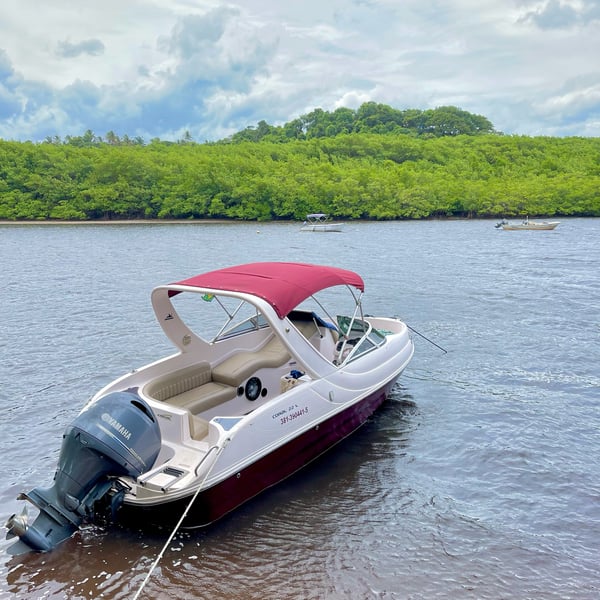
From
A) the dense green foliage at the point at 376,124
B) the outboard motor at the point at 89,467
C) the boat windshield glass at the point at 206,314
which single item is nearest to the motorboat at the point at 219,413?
the outboard motor at the point at 89,467

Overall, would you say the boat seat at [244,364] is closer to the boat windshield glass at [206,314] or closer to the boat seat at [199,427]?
the boat seat at [199,427]

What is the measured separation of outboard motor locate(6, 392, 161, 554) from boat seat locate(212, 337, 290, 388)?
101 inches

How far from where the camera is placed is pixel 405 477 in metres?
8.69

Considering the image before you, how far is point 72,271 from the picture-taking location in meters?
32.5

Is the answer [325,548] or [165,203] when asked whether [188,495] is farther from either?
[165,203]

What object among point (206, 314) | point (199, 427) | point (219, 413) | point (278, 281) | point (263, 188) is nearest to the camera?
point (199, 427)

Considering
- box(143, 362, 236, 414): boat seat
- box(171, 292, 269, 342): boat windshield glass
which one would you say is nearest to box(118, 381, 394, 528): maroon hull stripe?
box(143, 362, 236, 414): boat seat

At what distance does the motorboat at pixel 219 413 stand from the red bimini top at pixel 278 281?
0.02m

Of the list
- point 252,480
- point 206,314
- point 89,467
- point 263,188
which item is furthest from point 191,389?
point 263,188

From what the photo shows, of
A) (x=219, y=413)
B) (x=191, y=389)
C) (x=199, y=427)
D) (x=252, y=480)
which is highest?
(x=191, y=389)

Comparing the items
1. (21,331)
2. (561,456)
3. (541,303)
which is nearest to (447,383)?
(561,456)

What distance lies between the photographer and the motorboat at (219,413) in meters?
6.28

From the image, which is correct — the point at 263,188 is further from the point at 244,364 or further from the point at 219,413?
the point at 219,413

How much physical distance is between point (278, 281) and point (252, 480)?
9.33 ft
